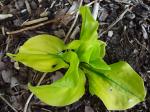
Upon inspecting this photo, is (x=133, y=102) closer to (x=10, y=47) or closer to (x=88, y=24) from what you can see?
(x=88, y=24)

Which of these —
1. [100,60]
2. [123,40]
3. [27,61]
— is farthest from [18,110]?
[123,40]

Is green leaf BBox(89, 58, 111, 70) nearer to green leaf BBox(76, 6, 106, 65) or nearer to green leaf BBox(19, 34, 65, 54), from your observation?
green leaf BBox(76, 6, 106, 65)

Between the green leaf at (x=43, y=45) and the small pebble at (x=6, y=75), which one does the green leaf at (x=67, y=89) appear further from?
the small pebble at (x=6, y=75)

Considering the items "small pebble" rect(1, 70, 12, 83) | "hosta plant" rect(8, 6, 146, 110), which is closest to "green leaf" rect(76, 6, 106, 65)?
"hosta plant" rect(8, 6, 146, 110)

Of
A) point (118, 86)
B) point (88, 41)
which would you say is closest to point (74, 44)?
point (88, 41)

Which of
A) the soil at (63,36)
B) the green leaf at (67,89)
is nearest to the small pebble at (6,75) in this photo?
the soil at (63,36)

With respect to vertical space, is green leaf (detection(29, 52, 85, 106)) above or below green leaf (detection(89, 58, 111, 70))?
below

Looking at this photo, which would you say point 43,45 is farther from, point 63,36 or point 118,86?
point 118,86
